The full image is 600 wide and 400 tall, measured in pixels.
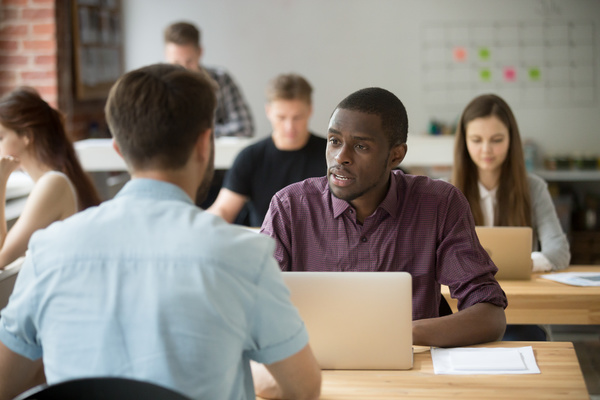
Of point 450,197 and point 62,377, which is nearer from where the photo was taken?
point 62,377

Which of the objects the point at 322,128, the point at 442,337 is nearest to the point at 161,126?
the point at 442,337

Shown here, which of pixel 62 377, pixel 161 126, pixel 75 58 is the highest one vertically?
pixel 75 58

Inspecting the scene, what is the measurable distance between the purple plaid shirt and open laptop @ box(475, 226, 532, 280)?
485 millimetres

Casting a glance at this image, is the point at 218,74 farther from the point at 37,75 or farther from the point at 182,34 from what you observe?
the point at 37,75

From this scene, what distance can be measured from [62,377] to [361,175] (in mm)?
957

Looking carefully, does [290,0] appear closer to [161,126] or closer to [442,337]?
[442,337]

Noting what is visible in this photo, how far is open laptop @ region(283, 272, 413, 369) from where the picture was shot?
1399mm

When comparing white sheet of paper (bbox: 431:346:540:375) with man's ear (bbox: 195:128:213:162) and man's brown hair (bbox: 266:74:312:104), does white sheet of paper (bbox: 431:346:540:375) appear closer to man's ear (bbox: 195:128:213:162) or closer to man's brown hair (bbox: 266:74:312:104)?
man's ear (bbox: 195:128:213:162)

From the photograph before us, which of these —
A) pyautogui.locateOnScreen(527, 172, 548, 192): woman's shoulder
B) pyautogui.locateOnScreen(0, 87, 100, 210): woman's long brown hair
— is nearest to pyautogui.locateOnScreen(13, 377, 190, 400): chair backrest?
pyautogui.locateOnScreen(0, 87, 100, 210): woman's long brown hair

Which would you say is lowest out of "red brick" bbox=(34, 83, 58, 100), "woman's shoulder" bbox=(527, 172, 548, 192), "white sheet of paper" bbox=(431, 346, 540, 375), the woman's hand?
"white sheet of paper" bbox=(431, 346, 540, 375)

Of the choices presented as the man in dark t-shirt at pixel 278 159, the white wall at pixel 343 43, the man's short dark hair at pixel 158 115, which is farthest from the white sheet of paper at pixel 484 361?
the white wall at pixel 343 43

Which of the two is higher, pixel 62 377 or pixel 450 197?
pixel 450 197

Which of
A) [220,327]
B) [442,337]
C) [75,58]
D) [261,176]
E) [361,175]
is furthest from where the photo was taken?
[75,58]

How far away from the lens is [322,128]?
219 inches
